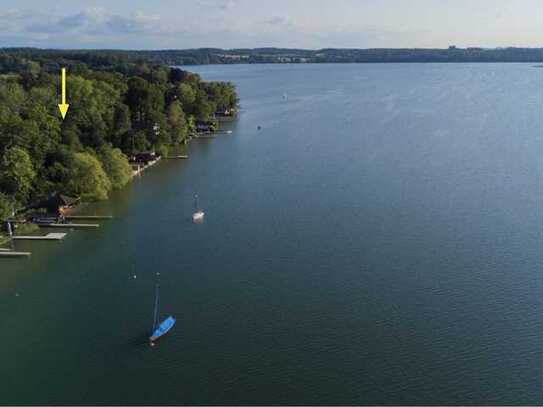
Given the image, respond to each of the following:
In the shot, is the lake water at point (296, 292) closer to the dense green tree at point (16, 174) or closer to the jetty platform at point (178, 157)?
the dense green tree at point (16, 174)

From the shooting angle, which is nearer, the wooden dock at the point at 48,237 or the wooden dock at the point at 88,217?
the wooden dock at the point at 48,237

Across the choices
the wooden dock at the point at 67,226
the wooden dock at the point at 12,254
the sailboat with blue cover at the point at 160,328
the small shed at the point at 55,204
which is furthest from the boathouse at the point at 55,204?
the sailboat with blue cover at the point at 160,328

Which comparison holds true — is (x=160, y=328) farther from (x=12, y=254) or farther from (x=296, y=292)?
(x=12, y=254)

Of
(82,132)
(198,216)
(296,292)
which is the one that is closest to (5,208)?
(198,216)

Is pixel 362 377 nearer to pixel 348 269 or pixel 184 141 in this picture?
pixel 348 269

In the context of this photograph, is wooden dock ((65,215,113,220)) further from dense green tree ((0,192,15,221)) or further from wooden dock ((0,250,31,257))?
wooden dock ((0,250,31,257))

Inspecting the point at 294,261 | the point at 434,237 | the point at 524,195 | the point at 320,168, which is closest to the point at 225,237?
the point at 294,261
